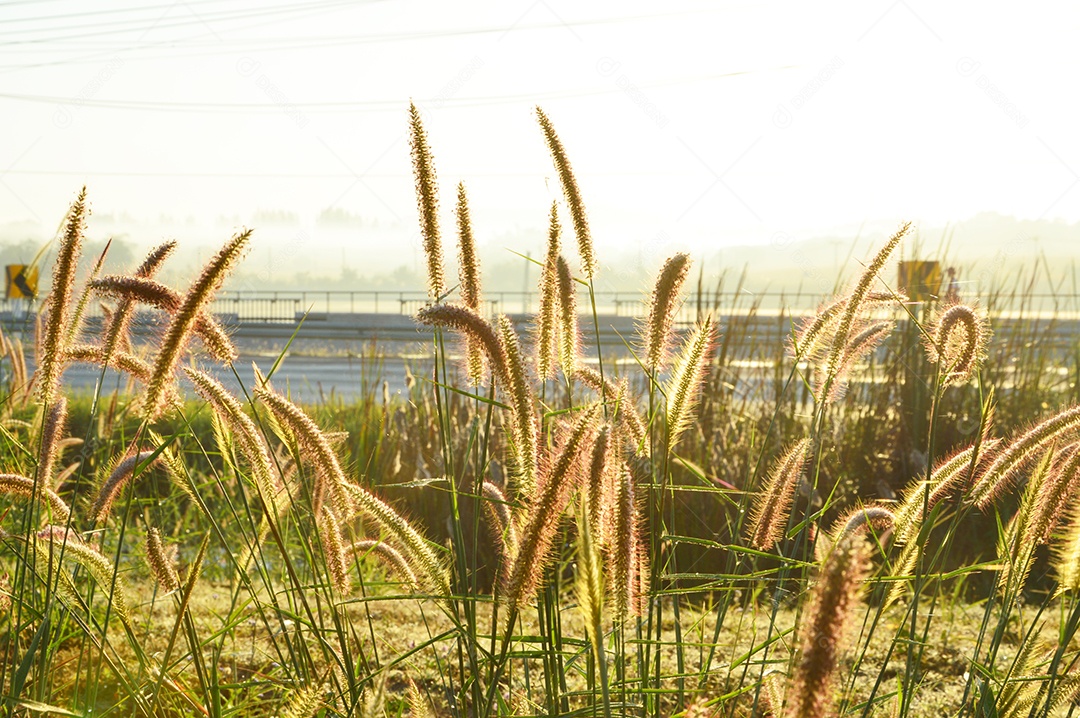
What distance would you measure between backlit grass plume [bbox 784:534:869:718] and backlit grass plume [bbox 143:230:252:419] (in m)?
1.08

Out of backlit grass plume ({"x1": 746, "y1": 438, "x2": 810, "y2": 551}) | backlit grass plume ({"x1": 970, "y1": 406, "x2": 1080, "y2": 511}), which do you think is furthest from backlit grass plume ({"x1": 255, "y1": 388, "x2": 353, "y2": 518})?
backlit grass plume ({"x1": 970, "y1": 406, "x2": 1080, "y2": 511})

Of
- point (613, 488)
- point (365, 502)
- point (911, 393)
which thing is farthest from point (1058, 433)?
point (911, 393)

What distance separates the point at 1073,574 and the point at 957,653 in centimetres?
197

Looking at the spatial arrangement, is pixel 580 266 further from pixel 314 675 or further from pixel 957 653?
pixel 957 653

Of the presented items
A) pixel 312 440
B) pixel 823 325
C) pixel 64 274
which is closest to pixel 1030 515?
pixel 823 325

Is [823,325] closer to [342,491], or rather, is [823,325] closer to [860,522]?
[860,522]

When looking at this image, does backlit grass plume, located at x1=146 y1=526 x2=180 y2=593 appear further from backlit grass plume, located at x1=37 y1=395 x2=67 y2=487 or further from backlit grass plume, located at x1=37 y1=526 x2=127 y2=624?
backlit grass plume, located at x1=37 y1=395 x2=67 y2=487

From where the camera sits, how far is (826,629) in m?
0.91

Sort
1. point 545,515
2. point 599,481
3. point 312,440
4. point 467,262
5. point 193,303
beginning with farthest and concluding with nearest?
point 467,262
point 312,440
point 193,303
point 599,481
point 545,515

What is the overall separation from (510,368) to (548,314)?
411mm

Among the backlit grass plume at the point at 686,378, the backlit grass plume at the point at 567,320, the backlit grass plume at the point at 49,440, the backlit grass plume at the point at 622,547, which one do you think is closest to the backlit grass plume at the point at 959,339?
the backlit grass plume at the point at 686,378

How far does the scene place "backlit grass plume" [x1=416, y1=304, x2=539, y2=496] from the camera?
63.2 inches

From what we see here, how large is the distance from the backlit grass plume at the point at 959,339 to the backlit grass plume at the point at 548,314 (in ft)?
2.51

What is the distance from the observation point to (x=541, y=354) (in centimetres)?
205
